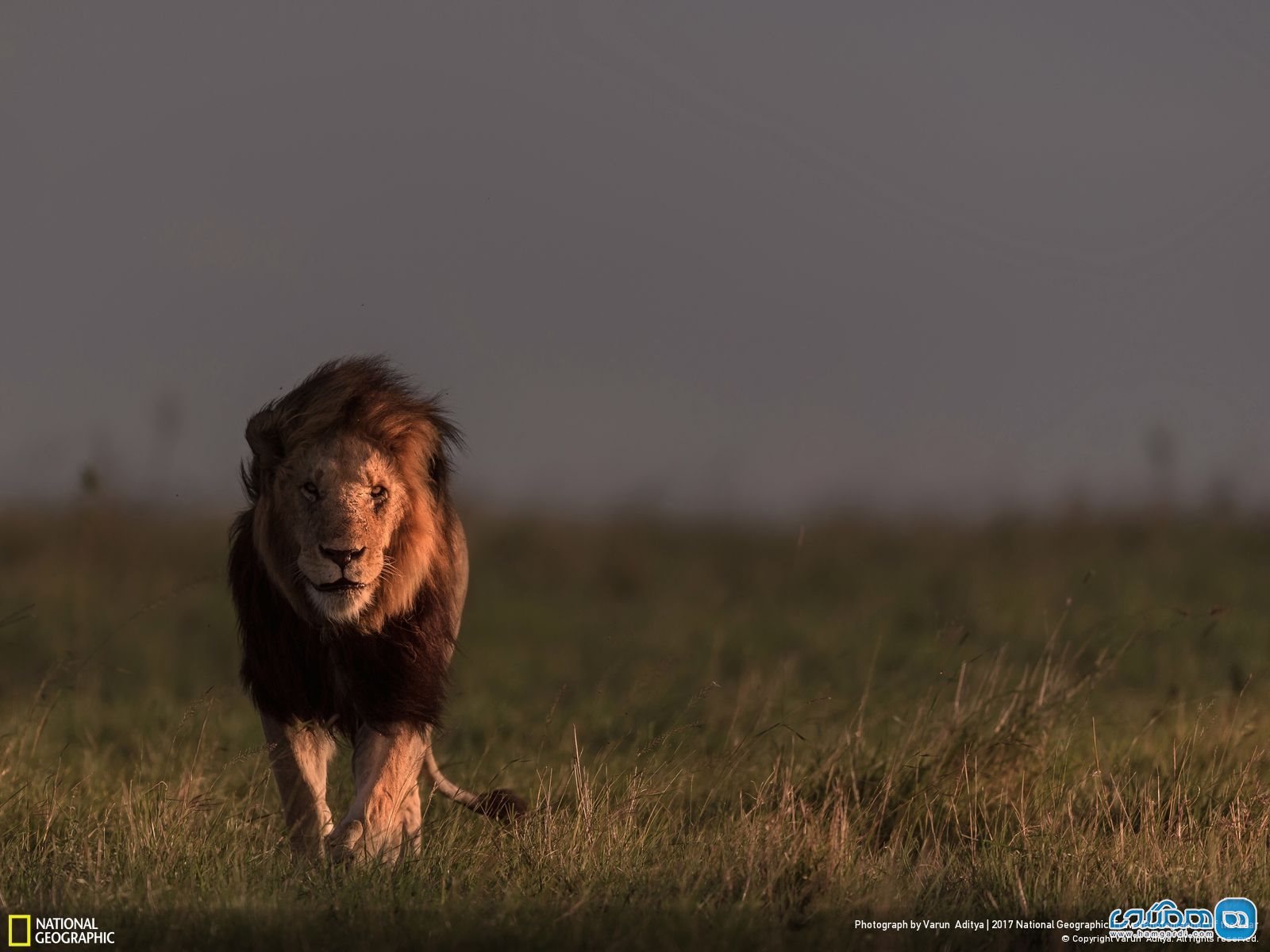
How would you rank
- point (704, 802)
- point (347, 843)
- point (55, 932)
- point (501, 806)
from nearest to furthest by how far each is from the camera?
point (55, 932) < point (347, 843) < point (501, 806) < point (704, 802)

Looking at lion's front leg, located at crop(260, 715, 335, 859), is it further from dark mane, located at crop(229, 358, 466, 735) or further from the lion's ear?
the lion's ear

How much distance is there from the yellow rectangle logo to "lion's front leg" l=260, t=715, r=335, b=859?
1011mm

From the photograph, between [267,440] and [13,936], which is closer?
[13,936]

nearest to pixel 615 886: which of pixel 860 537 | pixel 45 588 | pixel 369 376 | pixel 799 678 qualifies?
pixel 369 376

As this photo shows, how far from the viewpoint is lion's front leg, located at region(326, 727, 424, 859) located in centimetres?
502

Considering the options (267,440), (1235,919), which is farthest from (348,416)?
(1235,919)

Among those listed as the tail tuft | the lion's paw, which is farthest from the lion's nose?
the tail tuft

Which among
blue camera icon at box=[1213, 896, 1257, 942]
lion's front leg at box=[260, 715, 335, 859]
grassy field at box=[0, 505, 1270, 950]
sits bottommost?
blue camera icon at box=[1213, 896, 1257, 942]

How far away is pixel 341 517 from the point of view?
5.11 metres

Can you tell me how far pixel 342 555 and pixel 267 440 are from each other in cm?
57

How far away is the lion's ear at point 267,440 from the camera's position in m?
5.38

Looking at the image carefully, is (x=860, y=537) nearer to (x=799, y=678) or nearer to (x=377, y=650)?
(x=799, y=678)

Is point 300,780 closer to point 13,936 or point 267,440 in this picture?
point 267,440

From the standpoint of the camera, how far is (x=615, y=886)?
4.65m
